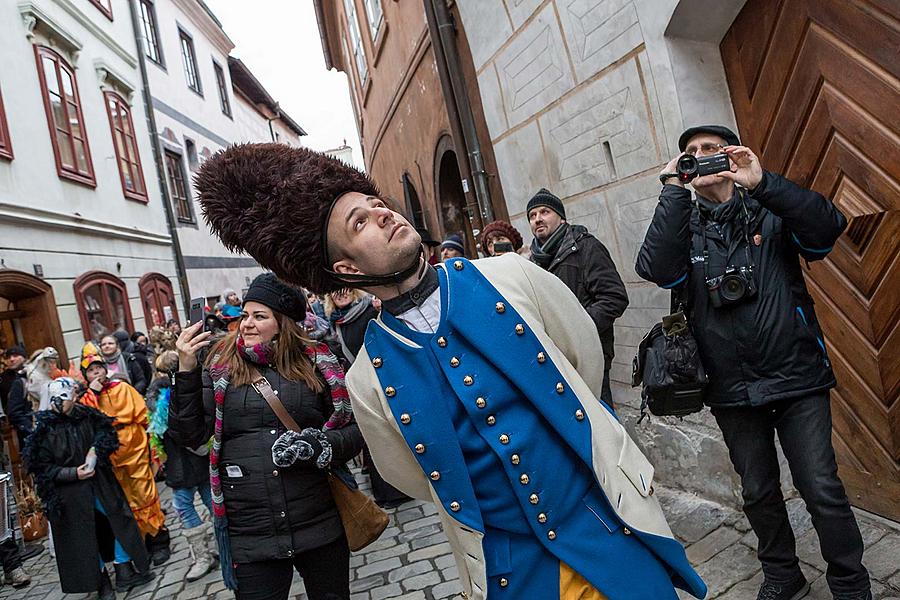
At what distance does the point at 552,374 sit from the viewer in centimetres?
167

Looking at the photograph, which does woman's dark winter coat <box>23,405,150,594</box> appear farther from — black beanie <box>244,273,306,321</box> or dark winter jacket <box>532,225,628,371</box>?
dark winter jacket <box>532,225,628,371</box>

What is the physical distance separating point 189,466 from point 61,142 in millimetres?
8552

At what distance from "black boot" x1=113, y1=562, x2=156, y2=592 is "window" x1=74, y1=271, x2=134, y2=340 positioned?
21.3ft

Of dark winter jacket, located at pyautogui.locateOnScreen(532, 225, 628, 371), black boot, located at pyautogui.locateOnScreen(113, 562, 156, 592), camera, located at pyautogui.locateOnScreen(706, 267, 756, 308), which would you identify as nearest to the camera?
camera, located at pyautogui.locateOnScreen(706, 267, 756, 308)

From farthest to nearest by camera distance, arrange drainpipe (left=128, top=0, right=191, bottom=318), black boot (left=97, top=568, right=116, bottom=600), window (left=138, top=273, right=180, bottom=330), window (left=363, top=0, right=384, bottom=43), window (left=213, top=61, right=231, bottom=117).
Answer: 1. window (left=213, top=61, right=231, bottom=117)
2. drainpipe (left=128, top=0, right=191, bottom=318)
3. window (left=138, top=273, right=180, bottom=330)
4. window (left=363, top=0, right=384, bottom=43)
5. black boot (left=97, top=568, right=116, bottom=600)

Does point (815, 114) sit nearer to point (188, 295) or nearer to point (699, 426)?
point (699, 426)

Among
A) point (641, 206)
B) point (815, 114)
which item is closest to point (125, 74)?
point (641, 206)

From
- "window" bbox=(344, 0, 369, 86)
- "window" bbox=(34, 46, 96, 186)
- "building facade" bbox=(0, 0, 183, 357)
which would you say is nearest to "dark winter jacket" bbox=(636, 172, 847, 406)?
"building facade" bbox=(0, 0, 183, 357)

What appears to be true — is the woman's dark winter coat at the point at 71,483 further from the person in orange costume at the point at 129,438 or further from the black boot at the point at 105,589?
the person in orange costume at the point at 129,438

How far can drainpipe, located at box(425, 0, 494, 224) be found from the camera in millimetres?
6723

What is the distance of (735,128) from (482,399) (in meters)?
2.96

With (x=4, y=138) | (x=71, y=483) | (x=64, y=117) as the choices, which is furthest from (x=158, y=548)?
(x=64, y=117)

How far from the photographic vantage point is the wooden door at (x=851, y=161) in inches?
117

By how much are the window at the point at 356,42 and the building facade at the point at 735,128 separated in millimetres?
10210
